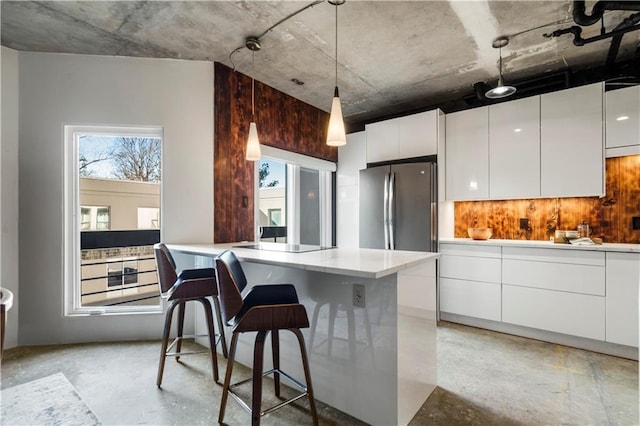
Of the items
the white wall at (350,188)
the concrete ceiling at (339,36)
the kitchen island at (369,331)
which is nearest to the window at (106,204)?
the concrete ceiling at (339,36)

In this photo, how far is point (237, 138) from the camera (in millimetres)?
3324

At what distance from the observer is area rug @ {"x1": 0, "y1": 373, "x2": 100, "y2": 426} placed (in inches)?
48.6

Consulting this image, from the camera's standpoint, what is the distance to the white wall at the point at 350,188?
14.3 ft

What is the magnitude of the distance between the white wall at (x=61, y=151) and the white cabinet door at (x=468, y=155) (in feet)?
9.24

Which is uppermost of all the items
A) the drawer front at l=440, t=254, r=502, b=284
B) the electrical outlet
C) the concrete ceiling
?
the concrete ceiling

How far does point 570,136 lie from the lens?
302cm

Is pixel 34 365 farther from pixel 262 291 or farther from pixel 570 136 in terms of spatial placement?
pixel 570 136

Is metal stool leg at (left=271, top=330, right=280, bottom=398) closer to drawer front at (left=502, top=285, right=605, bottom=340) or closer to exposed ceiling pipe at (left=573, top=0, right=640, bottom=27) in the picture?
drawer front at (left=502, top=285, right=605, bottom=340)

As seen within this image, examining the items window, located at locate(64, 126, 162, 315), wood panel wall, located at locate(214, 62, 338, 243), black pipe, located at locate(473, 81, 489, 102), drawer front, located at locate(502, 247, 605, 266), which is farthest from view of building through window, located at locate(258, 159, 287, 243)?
drawer front, located at locate(502, 247, 605, 266)

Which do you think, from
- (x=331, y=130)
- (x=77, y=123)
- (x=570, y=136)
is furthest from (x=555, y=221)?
(x=77, y=123)

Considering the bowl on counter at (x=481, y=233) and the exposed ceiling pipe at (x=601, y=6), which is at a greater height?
the exposed ceiling pipe at (x=601, y=6)

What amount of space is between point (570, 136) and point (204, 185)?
12.0 feet

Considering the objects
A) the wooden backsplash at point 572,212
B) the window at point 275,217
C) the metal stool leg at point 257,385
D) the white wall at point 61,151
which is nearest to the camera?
the metal stool leg at point 257,385

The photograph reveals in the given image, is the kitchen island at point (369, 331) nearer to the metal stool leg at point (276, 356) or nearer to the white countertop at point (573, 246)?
the metal stool leg at point (276, 356)
